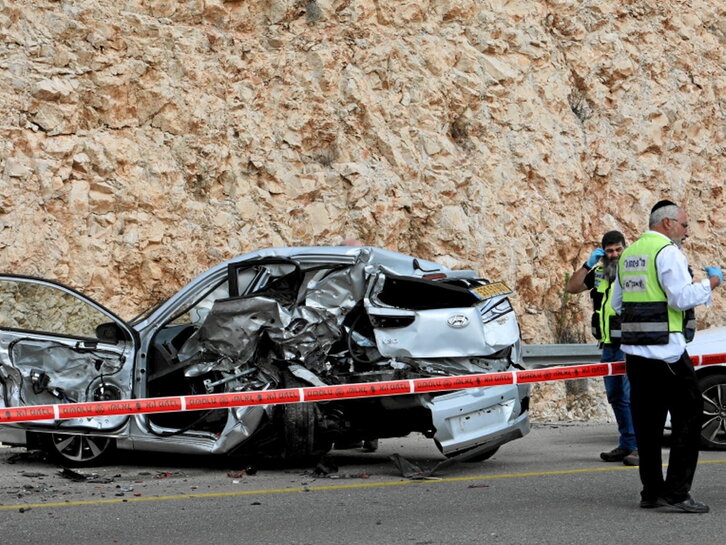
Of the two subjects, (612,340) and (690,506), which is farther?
(612,340)

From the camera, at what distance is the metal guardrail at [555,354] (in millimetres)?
11750

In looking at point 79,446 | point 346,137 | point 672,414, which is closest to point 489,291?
point 672,414

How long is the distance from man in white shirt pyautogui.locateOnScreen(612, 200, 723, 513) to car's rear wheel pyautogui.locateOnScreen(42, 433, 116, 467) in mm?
4301

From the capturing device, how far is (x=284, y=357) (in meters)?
8.20

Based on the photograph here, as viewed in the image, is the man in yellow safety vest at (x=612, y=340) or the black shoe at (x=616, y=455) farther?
the black shoe at (x=616, y=455)

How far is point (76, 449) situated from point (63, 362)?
0.74 metres

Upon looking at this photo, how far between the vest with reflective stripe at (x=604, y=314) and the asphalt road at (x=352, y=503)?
1031 millimetres

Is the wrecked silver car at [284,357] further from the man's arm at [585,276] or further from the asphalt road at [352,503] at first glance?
the man's arm at [585,276]

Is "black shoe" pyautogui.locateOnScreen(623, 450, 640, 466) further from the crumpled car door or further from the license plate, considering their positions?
the crumpled car door

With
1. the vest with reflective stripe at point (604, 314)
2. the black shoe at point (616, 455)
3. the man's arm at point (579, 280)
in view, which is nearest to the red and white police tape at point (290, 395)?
the vest with reflective stripe at point (604, 314)

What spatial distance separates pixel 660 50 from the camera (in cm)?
1769

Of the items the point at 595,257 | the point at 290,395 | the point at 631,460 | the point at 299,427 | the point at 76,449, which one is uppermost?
the point at 595,257

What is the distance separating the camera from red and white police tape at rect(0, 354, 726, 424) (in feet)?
23.2

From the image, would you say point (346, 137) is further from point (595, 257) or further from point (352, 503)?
point (352, 503)
